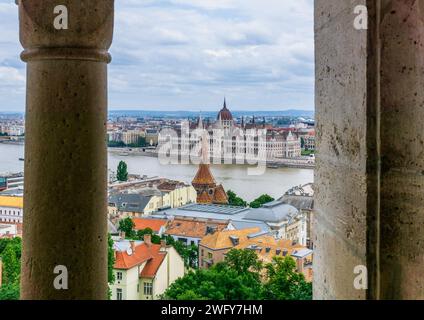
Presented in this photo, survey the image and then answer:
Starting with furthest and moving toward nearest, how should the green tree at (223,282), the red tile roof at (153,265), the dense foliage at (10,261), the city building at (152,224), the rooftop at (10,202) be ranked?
1. the city building at (152,224)
2. the red tile roof at (153,265)
3. the green tree at (223,282)
4. the dense foliage at (10,261)
5. the rooftop at (10,202)

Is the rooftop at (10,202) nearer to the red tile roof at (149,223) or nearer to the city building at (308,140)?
the red tile roof at (149,223)

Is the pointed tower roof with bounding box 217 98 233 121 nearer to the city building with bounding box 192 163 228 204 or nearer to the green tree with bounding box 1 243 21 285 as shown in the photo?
the city building with bounding box 192 163 228 204

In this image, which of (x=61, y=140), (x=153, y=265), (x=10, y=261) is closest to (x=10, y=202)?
(x=10, y=261)

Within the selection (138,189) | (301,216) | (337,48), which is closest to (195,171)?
(138,189)

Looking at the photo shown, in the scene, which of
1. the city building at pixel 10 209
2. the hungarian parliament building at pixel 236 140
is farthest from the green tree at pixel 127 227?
the city building at pixel 10 209

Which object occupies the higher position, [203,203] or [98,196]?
[98,196]

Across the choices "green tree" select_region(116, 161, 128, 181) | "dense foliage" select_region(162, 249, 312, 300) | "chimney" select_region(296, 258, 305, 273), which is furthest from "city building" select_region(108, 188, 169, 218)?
"chimney" select_region(296, 258, 305, 273)

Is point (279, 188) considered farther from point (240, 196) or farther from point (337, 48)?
point (337, 48)

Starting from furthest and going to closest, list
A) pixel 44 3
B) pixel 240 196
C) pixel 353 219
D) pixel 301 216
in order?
pixel 240 196, pixel 301 216, pixel 353 219, pixel 44 3
